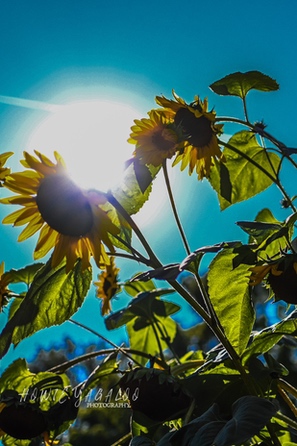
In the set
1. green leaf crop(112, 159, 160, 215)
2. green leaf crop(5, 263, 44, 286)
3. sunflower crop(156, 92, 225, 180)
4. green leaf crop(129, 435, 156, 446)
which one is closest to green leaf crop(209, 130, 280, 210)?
sunflower crop(156, 92, 225, 180)

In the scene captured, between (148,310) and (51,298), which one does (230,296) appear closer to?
(51,298)

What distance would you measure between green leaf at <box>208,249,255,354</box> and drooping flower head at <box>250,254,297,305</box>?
0.13 feet

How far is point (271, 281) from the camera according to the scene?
683 mm

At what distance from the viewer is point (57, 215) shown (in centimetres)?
75

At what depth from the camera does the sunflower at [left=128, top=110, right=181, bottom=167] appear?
842 millimetres

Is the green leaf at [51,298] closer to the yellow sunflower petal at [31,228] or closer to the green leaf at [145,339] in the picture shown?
the yellow sunflower petal at [31,228]

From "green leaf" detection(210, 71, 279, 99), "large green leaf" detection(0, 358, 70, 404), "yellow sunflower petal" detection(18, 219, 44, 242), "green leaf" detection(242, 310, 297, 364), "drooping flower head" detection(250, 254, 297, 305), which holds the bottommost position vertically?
"green leaf" detection(242, 310, 297, 364)

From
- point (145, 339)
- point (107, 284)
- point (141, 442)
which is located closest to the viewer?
point (141, 442)

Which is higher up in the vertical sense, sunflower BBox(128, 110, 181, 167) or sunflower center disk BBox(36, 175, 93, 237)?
sunflower BBox(128, 110, 181, 167)

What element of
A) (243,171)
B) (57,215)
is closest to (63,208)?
(57,215)

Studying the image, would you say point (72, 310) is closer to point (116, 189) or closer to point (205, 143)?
point (116, 189)

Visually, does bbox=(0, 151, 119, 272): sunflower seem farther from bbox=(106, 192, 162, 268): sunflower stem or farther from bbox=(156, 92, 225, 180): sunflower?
bbox=(156, 92, 225, 180): sunflower

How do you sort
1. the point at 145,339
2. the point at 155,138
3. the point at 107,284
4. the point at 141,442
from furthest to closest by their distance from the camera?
the point at 107,284 → the point at 145,339 → the point at 155,138 → the point at 141,442

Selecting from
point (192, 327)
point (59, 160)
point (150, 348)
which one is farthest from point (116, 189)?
point (192, 327)
